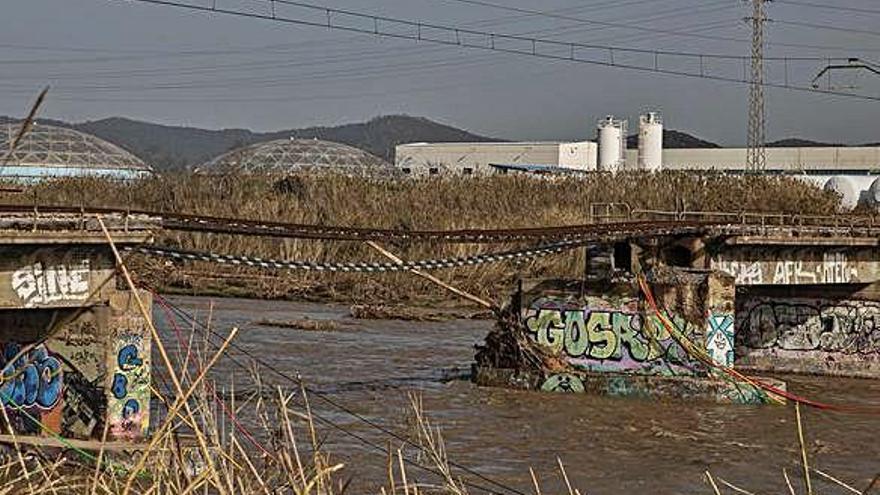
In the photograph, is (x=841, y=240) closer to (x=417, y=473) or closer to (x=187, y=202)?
(x=417, y=473)

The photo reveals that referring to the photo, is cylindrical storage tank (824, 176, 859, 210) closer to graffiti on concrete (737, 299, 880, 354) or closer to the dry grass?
the dry grass

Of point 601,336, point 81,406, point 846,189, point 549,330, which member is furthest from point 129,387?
point 846,189

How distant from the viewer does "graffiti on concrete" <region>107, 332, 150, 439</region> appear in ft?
60.4

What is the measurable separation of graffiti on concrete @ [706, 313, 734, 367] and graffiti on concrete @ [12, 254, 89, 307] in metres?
14.0

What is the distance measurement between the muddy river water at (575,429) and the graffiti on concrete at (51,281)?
3.21 m

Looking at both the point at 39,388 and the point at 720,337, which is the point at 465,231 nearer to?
the point at 720,337

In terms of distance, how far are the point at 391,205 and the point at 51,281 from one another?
4258cm

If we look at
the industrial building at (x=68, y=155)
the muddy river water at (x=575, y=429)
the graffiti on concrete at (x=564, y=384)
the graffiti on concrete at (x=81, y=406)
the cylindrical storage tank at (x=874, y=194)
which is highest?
the industrial building at (x=68, y=155)

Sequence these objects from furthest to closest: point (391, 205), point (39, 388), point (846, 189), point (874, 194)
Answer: point (846, 189) < point (874, 194) < point (391, 205) < point (39, 388)

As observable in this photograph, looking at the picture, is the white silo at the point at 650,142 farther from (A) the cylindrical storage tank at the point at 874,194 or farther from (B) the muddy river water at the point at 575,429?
(B) the muddy river water at the point at 575,429

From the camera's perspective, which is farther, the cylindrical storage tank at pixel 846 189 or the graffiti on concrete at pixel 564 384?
the cylindrical storage tank at pixel 846 189

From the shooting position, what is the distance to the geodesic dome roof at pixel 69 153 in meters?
99.5

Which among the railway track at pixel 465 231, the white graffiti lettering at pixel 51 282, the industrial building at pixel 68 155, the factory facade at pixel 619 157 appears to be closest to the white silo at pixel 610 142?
the factory facade at pixel 619 157

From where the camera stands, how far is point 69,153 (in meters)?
104
